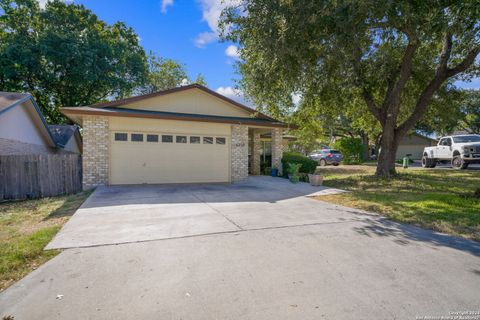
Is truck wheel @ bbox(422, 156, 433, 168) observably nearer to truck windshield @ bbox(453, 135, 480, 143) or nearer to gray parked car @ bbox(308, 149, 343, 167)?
truck windshield @ bbox(453, 135, 480, 143)

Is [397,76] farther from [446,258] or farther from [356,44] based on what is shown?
[446,258]

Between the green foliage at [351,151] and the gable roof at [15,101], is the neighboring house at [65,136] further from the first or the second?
the green foliage at [351,151]

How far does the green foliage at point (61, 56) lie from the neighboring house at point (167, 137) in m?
9.71

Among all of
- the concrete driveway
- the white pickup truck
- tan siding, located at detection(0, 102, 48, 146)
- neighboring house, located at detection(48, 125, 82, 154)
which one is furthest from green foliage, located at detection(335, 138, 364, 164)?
tan siding, located at detection(0, 102, 48, 146)

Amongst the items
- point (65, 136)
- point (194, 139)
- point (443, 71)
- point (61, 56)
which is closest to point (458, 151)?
point (443, 71)

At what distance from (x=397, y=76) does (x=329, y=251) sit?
11.9 metres

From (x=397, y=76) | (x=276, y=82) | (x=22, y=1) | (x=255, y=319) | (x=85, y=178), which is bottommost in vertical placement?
(x=255, y=319)

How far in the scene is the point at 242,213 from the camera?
238 inches

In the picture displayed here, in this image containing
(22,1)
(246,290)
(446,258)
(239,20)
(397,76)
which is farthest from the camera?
(22,1)

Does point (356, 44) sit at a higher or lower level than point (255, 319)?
higher

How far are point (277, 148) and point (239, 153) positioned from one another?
8.44 feet

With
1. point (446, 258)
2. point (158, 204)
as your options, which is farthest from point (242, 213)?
point (446, 258)

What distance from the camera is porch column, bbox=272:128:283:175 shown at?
13752 millimetres

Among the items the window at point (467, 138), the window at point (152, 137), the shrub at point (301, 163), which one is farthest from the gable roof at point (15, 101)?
the window at point (467, 138)
